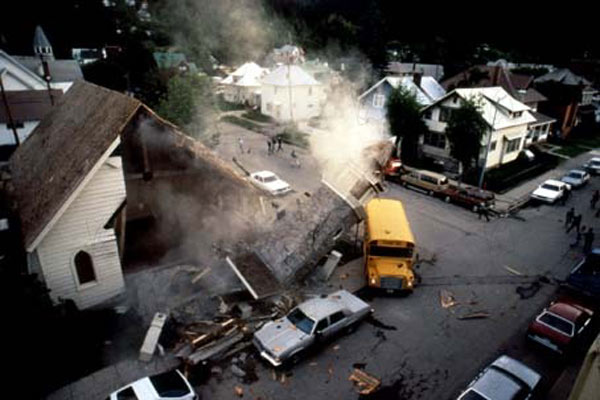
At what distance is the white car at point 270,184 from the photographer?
25094mm

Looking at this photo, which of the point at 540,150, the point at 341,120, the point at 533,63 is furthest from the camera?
the point at 533,63

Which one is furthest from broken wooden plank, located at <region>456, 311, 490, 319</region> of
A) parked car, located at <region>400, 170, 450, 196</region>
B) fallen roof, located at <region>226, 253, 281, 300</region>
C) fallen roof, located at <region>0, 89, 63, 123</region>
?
fallen roof, located at <region>0, 89, 63, 123</region>

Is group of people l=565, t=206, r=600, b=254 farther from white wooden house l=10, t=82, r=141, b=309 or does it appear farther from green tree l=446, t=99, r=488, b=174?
white wooden house l=10, t=82, r=141, b=309

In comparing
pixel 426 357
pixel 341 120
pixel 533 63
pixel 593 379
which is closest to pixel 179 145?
pixel 426 357

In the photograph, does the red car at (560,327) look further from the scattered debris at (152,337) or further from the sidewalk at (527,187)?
the scattered debris at (152,337)

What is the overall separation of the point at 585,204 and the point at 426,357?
63.8 ft

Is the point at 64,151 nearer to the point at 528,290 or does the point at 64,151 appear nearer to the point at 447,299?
the point at 447,299

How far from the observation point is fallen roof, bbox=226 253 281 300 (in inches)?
538

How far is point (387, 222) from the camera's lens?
1667 centimetres

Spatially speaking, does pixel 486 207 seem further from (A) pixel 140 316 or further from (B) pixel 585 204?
(A) pixel 140 316

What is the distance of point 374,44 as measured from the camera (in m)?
39.6

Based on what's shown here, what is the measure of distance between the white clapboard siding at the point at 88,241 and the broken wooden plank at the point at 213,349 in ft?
15.9

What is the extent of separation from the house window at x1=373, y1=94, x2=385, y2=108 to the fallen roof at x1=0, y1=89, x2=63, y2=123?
2857cm

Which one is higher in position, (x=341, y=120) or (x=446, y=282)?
(x=341, y=120)
